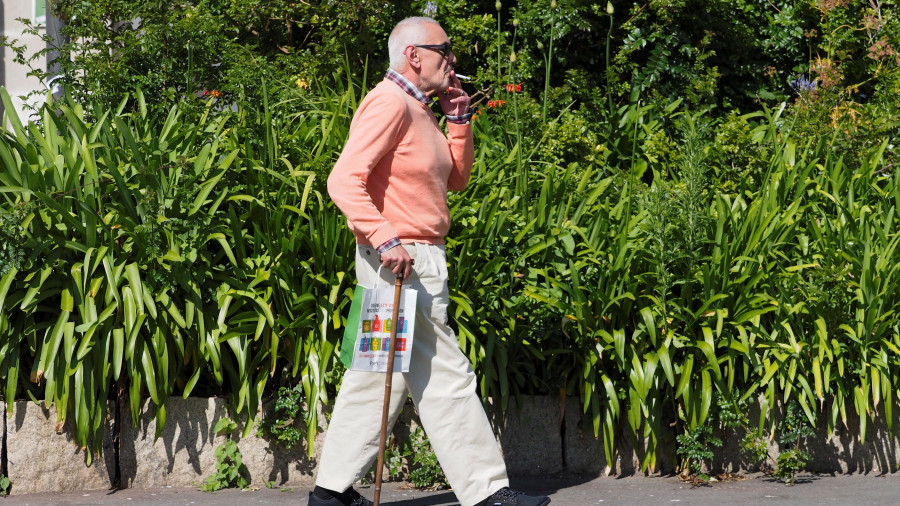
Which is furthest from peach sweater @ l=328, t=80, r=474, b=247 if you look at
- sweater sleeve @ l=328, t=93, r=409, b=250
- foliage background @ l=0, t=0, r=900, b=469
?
foliage background @ l=0, t=0, r=900, b=469

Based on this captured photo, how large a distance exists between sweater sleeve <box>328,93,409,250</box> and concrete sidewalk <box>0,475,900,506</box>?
139 cm

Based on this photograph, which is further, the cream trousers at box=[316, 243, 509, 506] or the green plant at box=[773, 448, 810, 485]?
the green plant at box=[773, 448, 810, 485]

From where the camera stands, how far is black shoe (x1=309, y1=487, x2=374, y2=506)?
384 cm

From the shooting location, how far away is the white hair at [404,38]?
3682 mm

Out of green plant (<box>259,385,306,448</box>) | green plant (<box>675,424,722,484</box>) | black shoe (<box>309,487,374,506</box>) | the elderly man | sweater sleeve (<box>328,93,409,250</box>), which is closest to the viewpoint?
sweater sleeve (<box>328,93,409,250</box>)

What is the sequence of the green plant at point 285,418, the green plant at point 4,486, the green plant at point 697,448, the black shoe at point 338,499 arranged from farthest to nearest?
the green plant at point 697,448 < the green plant at point 285,418 < the green plant at point 4,486 < the black shoe at point 338,499

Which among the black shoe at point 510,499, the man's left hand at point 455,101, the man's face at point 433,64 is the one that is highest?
the man's face at point 433,64

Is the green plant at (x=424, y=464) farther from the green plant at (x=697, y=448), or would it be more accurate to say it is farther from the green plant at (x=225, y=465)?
the green plant at (x=697, y=448)

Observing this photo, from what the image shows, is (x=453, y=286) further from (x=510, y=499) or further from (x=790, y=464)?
(x=790, y=464)

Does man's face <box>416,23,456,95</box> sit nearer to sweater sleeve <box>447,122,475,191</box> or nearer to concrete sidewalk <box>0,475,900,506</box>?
Answer: sweater sleeve <box>447,122,475,191</box>

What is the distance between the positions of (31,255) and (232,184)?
3.20 feet

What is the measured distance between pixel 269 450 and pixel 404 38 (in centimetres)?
191

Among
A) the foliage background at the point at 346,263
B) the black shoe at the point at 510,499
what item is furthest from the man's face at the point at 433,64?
the black shoe at the point at 510,499

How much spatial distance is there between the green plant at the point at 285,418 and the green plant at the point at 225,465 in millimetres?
132
